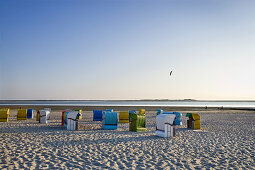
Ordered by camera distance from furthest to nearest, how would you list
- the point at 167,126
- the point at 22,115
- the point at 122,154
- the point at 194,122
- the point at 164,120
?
the point at 22,115 → the point at 194,122 → the point at 164,120 → the point at 167,126 → the point at 122,154

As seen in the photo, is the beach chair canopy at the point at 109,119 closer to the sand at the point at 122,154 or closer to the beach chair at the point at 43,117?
the sand at the point at 122,154

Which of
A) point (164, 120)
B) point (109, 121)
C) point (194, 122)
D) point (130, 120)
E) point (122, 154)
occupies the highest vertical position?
point (164, 120)

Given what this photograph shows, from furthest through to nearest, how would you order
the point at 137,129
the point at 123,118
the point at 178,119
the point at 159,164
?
the point at 123,118, the point at 178,119, the point at 137,129, the point at 159,164

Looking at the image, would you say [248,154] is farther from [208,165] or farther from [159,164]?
[159,164]

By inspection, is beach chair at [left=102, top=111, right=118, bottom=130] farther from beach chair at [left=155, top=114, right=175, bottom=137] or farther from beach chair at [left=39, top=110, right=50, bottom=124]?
beach chair at [left=39, top=110, right=50, bottom=124]

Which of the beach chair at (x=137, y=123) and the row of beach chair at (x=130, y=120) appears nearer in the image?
the row of beach chair at (x=130, y=120)

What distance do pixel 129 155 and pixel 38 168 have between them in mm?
3251

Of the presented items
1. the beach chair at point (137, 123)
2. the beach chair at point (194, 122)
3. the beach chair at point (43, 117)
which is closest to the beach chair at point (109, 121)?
the beach chair at point (137, 123)

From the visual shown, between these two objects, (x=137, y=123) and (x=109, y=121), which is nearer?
(x=137, y=123)

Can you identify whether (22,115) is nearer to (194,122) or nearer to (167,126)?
(167,126)

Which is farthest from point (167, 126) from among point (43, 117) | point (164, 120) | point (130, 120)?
point (43, 117)

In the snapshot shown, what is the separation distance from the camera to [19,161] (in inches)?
285

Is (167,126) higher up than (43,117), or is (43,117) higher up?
(167,126)

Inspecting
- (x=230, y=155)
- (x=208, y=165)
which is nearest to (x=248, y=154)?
(x=230, y=155)
